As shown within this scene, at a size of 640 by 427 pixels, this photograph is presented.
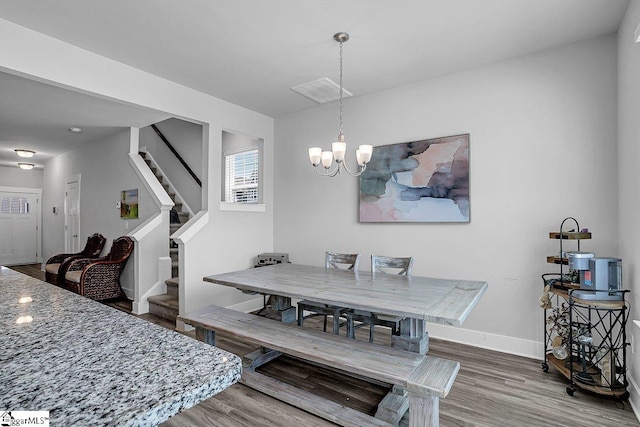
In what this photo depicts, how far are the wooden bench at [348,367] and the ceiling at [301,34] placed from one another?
7.70ft

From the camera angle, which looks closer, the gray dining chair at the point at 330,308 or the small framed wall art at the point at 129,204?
the gray dining chair at the point at 330,308

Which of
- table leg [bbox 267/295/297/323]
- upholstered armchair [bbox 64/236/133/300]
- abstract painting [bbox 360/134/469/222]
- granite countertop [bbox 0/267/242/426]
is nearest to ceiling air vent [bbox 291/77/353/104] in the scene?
abstract painting [bbox 360/134/469/222]

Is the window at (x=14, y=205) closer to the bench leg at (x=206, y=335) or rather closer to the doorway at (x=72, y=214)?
the doorway at (x=72, y=214)

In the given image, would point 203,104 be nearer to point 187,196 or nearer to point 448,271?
point 187,196

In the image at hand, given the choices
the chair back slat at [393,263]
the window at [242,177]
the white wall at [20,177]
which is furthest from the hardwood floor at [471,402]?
the white wall at [20,177]

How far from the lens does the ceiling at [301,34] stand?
2428mm

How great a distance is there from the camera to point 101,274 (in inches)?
196

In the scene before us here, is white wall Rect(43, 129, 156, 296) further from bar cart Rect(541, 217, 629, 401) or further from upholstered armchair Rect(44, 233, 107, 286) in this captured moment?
bar cart Rect(541, 217, 629, 401)

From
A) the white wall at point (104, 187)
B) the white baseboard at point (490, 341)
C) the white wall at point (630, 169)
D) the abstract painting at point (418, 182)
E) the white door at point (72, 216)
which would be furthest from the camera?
the white door at point (72, 216)

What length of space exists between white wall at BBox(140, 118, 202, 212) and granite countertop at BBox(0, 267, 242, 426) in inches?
215

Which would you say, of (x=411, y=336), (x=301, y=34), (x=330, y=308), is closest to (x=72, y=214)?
(x=330, y=308)

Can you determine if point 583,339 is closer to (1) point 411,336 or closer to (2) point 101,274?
(1) point 411,336

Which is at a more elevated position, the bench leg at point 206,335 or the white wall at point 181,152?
the white wall at point 181,152

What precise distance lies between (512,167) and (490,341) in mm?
1701
